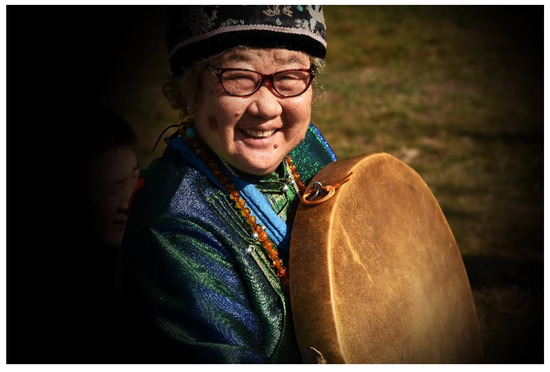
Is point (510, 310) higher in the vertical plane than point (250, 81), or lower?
lower

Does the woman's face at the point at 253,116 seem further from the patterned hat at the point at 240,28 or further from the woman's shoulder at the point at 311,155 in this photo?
the woman's shoulder at the point at 311,155

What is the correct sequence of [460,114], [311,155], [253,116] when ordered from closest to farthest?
1. [253,116]
2. [311,155]
3. [460,114]

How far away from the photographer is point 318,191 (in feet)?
5.85

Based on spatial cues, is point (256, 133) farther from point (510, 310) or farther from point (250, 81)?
point (510, 310)

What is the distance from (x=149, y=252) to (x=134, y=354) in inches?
18.9

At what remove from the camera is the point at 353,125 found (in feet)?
20.0

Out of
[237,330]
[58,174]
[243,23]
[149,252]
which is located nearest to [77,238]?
[58,174]

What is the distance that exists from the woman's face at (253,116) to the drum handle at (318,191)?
0.13m

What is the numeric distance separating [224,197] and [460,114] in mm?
5162

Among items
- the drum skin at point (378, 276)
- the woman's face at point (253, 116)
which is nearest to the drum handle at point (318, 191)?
the drum skin at point (378, 276)

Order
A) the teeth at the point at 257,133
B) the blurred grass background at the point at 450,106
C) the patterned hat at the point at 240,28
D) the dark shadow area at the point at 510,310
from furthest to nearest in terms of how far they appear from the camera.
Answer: the dark shadow area at the point at 510,310
the blurred grass background at the point at 450,106
the teeth at the point at 257,133
the patterned hat at the point at 240,28

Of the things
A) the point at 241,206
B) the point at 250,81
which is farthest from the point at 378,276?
the point at 250,81

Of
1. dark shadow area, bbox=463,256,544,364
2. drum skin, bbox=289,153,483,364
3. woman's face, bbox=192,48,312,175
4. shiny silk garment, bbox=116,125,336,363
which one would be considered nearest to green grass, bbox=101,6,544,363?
dark shadow area, bbox=463,256,544,364

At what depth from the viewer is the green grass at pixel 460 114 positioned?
126 inches
